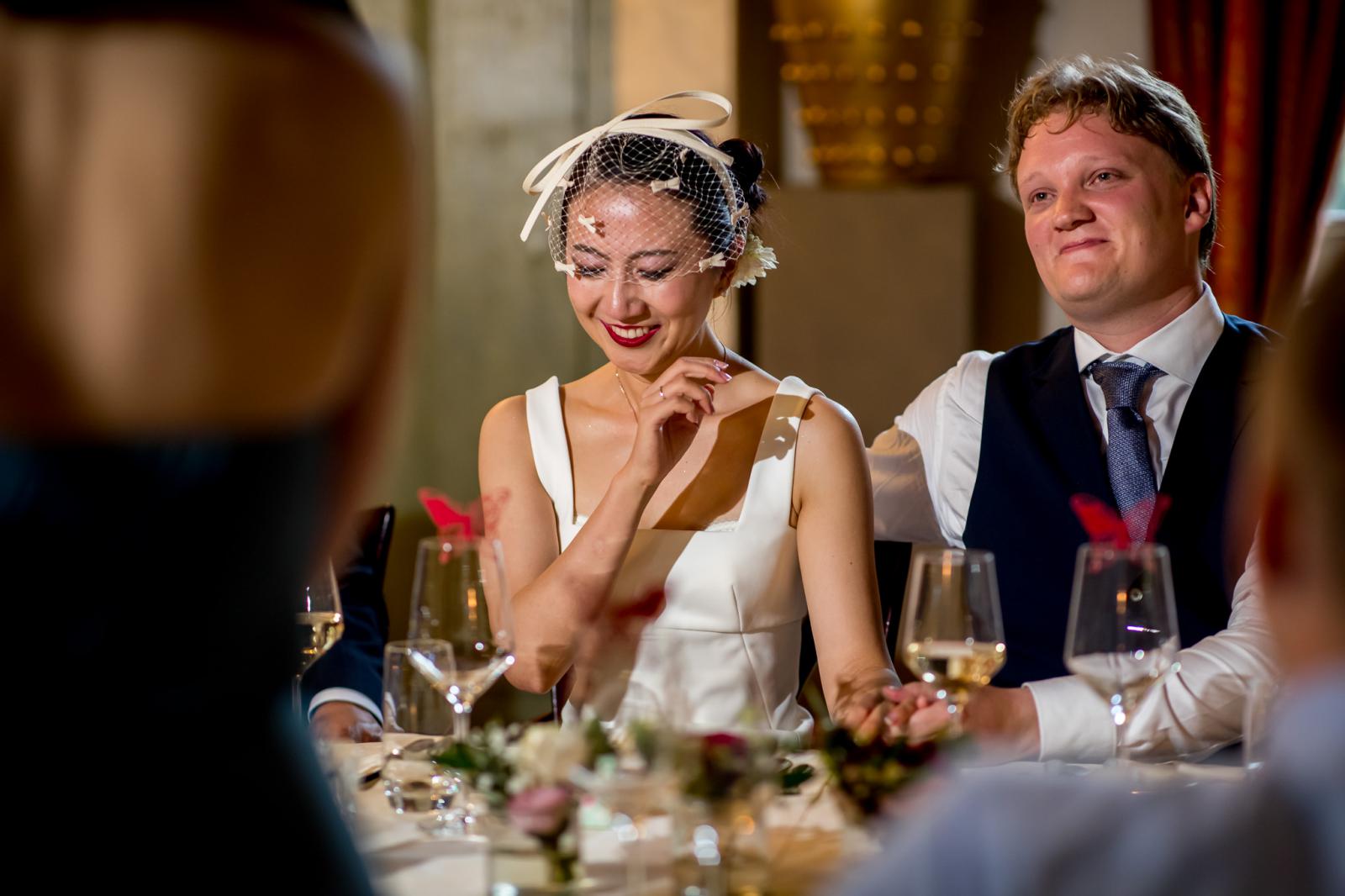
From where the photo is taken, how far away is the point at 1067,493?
262 centimetres

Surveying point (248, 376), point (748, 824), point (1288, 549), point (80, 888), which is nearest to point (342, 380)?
point (248, 376)

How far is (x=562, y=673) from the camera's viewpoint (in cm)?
241

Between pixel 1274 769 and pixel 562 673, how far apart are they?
6.18 feet

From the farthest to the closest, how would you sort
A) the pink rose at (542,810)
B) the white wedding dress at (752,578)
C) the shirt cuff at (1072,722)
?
the white wedding dress at (752,578)
the shirt cuff at (1072,722)
the pink rose at (542,810)

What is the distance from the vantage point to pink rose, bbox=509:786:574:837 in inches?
50.8

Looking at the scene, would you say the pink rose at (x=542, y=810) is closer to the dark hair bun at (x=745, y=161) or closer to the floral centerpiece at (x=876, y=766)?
the floral centerpiece at (x=876, y=766)

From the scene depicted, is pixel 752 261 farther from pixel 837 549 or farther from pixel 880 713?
pixel 880 713

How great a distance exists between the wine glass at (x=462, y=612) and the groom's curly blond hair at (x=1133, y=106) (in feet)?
5.43

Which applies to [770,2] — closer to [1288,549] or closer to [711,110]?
[711,110]

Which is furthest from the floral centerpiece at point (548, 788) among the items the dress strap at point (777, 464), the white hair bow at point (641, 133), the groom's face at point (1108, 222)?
the groom's face at point (1108, 222)

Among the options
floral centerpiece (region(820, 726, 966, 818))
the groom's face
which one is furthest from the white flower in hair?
floral centerpiece (region(820, 726, 966, 818))

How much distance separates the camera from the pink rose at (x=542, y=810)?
129 centimetres

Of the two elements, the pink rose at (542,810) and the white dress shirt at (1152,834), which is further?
the pink rose at (542,810)

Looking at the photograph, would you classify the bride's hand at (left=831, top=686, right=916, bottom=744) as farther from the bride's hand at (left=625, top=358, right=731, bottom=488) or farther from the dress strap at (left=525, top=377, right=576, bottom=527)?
the dress strap at (left=525, top=377, right=576, bottom=527)
